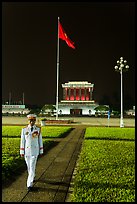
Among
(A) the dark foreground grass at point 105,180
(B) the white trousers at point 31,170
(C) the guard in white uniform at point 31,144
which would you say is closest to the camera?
(A) the dark foreground grass at point 105,180

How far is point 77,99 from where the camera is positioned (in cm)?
7625

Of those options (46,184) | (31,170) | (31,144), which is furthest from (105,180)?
(31,144)

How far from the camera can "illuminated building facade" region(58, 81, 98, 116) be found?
74312 mm

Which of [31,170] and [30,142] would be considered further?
[30,142]

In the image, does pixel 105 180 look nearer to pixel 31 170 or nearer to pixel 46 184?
pixel 46 184

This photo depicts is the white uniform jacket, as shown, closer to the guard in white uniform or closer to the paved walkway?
the guard in white uniform

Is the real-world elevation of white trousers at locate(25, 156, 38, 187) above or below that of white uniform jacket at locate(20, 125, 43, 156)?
below

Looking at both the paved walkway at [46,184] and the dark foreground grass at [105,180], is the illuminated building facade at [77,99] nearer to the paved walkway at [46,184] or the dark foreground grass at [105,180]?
the dark foreground grass at [105,180]

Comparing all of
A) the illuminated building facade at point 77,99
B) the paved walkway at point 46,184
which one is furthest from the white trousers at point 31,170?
the illuminated building facade at point 77,99

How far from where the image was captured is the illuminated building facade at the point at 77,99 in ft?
244

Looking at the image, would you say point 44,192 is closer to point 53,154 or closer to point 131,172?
point 131,172

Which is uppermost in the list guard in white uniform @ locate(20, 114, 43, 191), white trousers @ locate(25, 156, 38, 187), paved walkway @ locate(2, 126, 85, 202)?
guard in white uniform @ locate(20, 114, 43, 191)

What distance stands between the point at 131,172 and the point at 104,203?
2.99m

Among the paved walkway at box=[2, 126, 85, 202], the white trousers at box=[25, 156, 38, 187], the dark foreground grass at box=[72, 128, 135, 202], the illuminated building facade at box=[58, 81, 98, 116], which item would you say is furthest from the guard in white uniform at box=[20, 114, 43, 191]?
the illuminated building facade at box=[58, 81, 98, 116]
